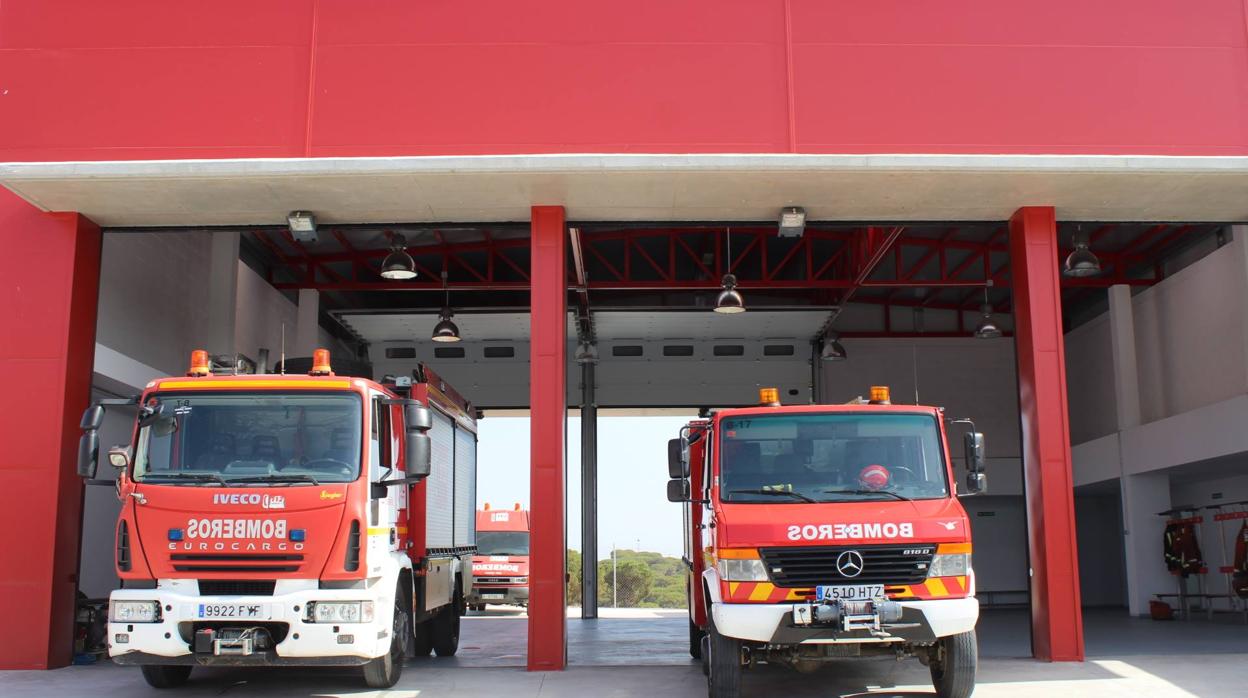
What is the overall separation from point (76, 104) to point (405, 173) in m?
3.69

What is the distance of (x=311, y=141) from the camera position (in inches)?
447

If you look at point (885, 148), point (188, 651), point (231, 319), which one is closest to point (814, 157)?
point (885, 148)

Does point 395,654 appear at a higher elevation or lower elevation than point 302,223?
lower

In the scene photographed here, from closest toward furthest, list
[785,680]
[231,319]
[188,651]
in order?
[188,651], [785,680], [231,319]

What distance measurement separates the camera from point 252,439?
8.69 m

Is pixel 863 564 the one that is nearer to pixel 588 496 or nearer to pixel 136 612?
pixel 136 612

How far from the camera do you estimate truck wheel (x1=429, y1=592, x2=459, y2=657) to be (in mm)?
12953

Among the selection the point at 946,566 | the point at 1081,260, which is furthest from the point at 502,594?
the point at 946,566

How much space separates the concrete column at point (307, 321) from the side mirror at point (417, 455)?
41.6ft

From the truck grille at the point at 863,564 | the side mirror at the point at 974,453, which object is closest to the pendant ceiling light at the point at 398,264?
the truck grille at the point at 863,564

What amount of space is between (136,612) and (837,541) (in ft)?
17.3

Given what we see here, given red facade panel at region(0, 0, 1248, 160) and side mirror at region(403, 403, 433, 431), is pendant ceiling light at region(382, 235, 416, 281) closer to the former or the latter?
red facade panel at region(0, 0, 1248, 160)

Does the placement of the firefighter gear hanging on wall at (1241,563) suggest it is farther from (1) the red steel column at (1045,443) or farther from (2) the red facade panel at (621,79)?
(2) the red facade panel at (621,79)

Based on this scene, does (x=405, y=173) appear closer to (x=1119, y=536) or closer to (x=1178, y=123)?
(x=1178, y=123)
